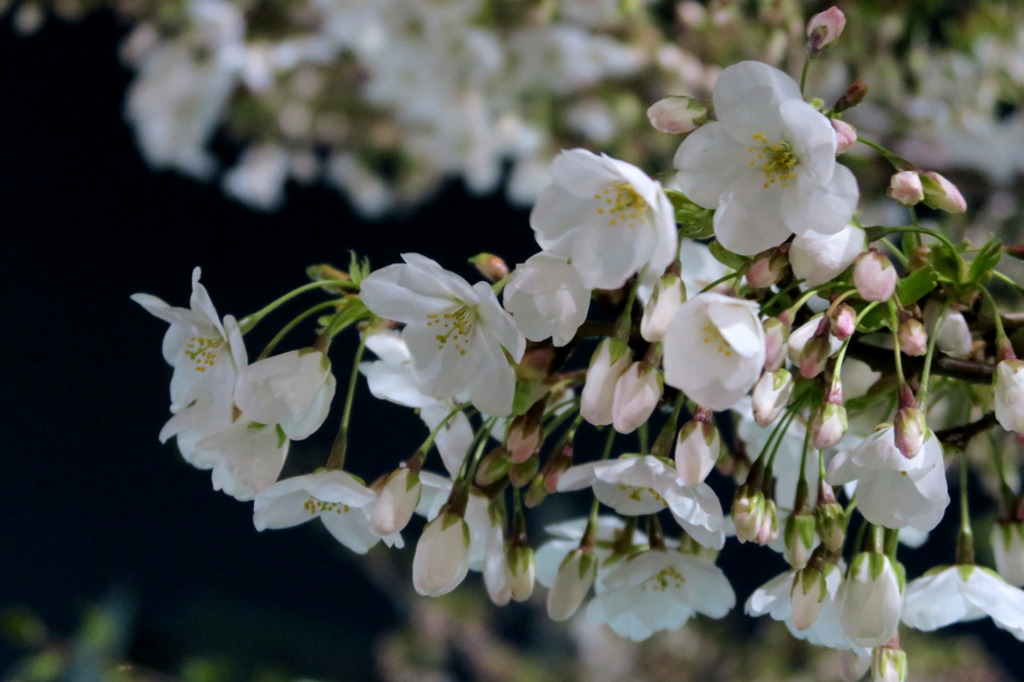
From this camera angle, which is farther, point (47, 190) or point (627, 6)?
point (627, 6)

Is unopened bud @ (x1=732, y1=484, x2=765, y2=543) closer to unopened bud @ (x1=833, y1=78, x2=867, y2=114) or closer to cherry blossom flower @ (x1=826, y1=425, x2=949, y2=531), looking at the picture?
cherry blossom flower @ (x1=826, y1=425, x2=949, y2=531)

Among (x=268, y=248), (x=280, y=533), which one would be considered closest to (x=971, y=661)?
(x=280, y=533)

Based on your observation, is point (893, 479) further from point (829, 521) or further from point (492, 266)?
point (492, 266)

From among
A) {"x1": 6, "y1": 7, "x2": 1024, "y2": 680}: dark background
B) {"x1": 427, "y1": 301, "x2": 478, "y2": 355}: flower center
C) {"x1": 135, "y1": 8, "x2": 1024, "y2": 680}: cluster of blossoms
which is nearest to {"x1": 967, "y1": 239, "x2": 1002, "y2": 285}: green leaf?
{"x1": 135, "y1": 8, "x2": 1024, "y2": 680}: cluster of blossoms

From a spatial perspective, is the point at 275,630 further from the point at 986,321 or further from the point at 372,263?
the point at 986,321

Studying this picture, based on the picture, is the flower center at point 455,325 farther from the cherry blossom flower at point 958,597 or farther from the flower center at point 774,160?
the cherry blossom flower at point 958,597

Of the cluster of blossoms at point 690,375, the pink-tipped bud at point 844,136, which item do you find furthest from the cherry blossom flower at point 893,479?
the pink-tipped bud at point 844,136
